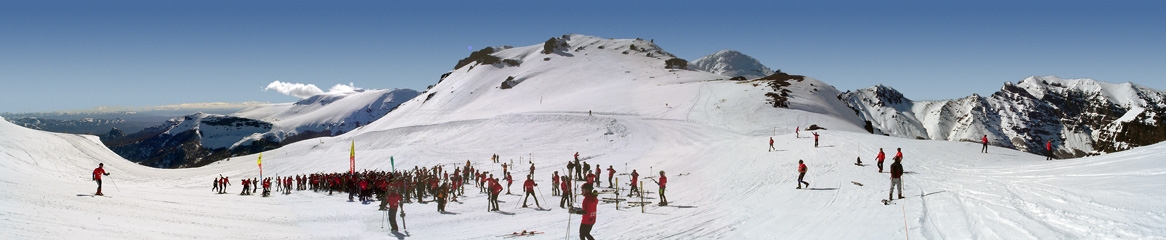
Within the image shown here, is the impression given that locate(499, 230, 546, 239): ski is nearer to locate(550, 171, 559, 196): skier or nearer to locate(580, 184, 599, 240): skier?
locate(580, 184, 599, 240): skier

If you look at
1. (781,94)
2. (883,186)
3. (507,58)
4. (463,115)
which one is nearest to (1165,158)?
(883,186)

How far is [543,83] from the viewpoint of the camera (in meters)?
116

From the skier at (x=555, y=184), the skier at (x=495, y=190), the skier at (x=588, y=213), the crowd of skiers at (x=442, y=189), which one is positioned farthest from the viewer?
the skier at (x=555, y=184)

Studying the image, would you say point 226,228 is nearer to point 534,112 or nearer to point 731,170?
point 731,170

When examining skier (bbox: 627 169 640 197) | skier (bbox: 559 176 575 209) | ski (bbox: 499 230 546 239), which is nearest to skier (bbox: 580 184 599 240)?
ski (bbox: 499 230 546 239)

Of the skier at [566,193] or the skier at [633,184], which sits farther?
the skier at [633,184]

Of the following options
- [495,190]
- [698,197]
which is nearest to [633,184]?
[698,197]

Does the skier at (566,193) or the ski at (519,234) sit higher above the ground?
the skier at (566,193)

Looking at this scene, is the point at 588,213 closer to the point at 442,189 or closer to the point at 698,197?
the point at 442,189

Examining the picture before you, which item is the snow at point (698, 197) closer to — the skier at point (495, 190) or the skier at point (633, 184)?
the skier at point (495, 190)

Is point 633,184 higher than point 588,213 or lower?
lower

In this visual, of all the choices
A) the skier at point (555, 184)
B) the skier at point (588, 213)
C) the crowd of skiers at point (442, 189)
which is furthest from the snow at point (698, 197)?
the skier at point (555, 184)

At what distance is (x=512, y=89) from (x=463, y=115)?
2963cm

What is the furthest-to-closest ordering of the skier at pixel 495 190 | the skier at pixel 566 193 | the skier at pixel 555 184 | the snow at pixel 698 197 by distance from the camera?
the skier at pixel 555 184, the skier at pixel 495 190, the skier at pixel 566 193, the snow at pixel 698 197
